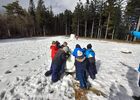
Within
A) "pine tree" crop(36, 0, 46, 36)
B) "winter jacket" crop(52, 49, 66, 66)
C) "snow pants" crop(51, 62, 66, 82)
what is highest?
"pine tree" crop(36, 0, 46, 36)

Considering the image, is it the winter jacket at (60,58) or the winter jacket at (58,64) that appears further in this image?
the winter jacket at (60,58)

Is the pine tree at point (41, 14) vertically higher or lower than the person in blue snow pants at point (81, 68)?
higher

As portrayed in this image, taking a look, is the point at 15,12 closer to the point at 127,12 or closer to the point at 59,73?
the point at 127,12

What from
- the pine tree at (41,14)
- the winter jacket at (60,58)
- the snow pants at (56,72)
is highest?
the pine tree at (41,14)

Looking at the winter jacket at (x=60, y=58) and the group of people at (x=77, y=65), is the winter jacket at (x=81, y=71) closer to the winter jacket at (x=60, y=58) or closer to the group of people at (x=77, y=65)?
the group of people at (x=77, y=65)

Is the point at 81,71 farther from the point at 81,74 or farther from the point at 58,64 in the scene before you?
the point at 58,64

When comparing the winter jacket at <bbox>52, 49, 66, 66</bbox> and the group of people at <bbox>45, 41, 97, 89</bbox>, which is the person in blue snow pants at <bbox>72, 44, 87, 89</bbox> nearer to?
the group of people at <bbox>45, 41, 97, 89</bbox>

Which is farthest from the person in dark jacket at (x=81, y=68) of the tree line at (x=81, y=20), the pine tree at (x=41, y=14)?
the pine tree at (x=41, y=14)

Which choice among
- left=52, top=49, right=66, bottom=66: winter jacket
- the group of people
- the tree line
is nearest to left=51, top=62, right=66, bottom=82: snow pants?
the group of people

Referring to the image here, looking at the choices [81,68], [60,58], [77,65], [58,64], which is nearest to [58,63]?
[58,64]

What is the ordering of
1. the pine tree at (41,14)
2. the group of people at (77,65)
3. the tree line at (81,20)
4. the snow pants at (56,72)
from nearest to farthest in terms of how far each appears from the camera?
1. the group of people at (77,65)
2. the snow pants at (56,72)
3. the tree line at (81,20)
4. the pine tree at (41,14)

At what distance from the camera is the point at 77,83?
679 centimetres

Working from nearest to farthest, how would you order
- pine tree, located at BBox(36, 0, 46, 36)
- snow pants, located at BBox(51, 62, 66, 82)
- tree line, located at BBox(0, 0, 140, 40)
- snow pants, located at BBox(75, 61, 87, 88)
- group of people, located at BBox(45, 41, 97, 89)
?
snow pants, located at BBox(75, 61, 87, 88) < group of people, located at BBox(45, 41, 97, 89) < snow pants, located at BBox(51, 62, 66, 82) < tree line, located at BBox(0, 0, 140, 40) < pine tree, located at BBox(36, 0, 46, 36)

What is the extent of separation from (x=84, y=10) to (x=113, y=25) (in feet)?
48.3
